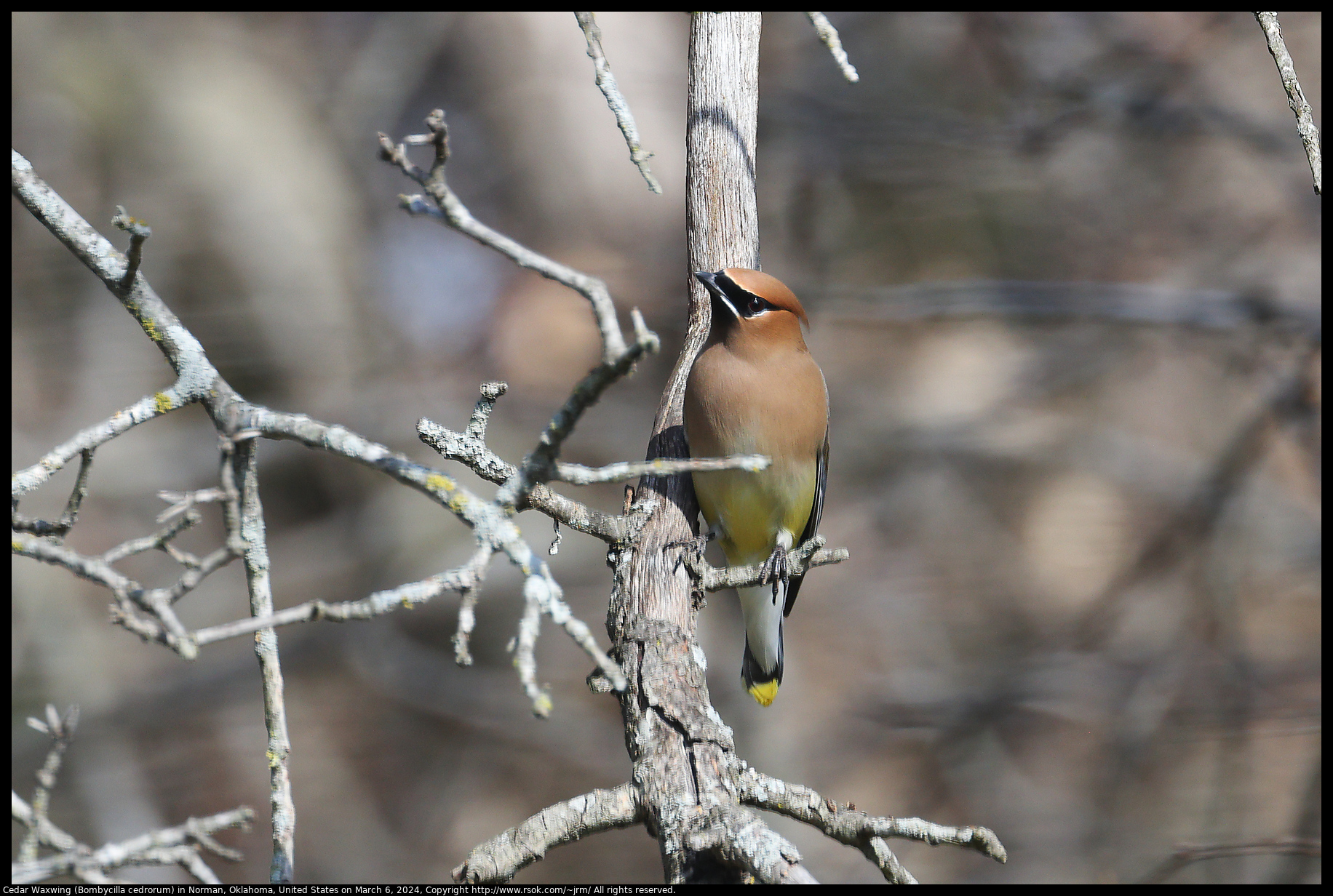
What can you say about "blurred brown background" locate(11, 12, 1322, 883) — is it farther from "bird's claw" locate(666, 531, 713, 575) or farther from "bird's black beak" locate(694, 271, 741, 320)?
"bird's claw" locate(666, 531, 713, 575)

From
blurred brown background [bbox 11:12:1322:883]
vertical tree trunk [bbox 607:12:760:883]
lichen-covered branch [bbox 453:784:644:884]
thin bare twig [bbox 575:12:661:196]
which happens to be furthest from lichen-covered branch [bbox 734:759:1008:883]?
blurred brown background [bbox 11:12:1322:883]

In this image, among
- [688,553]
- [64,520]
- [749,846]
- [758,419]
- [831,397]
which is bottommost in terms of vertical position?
[749,846]

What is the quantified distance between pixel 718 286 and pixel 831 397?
5295mm

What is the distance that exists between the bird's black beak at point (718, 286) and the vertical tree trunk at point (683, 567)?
0.36ft

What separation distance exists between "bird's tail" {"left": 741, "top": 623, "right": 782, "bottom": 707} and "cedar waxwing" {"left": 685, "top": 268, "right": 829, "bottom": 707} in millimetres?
516

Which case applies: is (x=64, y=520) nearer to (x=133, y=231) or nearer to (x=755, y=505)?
(x=133, y=231)

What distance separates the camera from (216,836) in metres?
8.00

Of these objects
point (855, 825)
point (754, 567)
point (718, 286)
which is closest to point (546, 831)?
point (855, 825)

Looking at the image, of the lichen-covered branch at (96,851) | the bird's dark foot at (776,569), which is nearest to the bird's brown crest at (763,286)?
the bird's dark foot at (776,569)

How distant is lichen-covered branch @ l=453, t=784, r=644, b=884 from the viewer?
2.08 m

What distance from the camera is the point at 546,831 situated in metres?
2.12

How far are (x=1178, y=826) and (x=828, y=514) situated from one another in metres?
3.64

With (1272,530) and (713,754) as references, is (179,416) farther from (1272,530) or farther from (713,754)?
(1272,530)

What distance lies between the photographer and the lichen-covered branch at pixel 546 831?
2.08 meters
